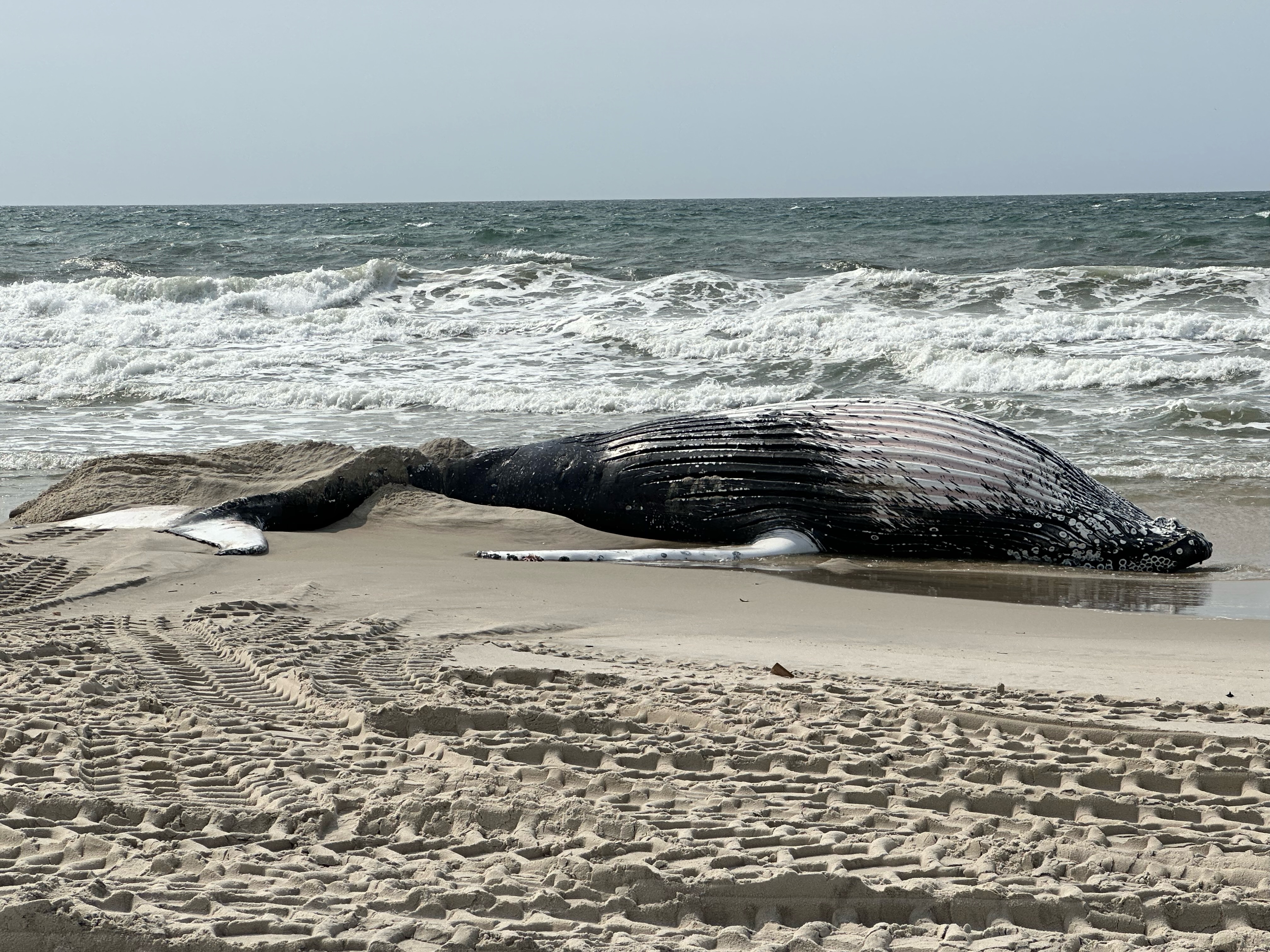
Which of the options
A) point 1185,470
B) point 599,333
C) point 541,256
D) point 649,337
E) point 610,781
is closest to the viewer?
point 610,781

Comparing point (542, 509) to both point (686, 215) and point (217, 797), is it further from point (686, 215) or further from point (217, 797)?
point (686, 215)

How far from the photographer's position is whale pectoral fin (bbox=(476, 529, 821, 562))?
21.9 ft

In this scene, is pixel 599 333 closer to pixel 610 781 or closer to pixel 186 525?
pixel 186 525

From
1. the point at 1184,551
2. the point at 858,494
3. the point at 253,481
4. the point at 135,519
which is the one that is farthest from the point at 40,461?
the point at 1184,551

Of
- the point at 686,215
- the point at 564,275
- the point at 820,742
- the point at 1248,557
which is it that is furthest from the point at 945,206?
the point at 820,742

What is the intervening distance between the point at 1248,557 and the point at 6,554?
6964 millimetres

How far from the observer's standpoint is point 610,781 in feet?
9.49

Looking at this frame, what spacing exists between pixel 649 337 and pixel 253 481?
10345 mm

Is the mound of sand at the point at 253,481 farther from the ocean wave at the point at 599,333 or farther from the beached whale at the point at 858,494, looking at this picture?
the ocean wave at the point at 599,333

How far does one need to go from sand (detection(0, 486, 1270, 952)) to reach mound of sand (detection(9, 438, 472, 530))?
220 cm

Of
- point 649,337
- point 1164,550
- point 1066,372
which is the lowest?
point 1164,550

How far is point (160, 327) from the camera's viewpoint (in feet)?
66.1

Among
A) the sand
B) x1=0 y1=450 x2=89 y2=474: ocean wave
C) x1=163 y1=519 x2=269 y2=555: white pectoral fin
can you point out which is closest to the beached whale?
x1=163 y1=519 x2=269 y2=555: white pectoral fin

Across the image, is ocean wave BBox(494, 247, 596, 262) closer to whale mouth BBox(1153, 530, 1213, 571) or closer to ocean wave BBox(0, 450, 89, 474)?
ocean wave BBox(0, 450, 89, 474)
